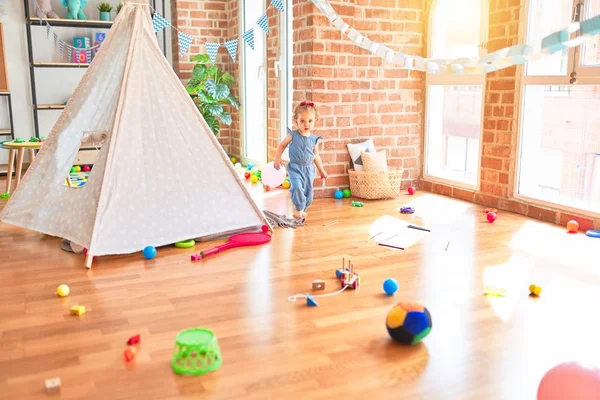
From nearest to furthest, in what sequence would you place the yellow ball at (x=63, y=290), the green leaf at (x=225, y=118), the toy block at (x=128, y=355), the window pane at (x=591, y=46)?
the toy block at (x=128, y=355)
the yellow ball at (x=63, y=290)
the window pane at (x=591, y=46)
the green leaf at (x=225, y=118)

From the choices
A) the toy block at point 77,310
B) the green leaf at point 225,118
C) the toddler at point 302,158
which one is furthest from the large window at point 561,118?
the green leaf at point 225,118

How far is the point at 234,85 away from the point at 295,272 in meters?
4.19

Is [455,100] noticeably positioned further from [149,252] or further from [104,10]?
[104,10]

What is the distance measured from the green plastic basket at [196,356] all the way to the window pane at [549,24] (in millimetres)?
3129

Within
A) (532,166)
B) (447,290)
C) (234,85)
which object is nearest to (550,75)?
(532,166)

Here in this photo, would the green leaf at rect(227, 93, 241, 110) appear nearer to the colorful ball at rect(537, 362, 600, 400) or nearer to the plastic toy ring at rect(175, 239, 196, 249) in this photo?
the plastic toy ring at rect(175, 239, 196, 249)

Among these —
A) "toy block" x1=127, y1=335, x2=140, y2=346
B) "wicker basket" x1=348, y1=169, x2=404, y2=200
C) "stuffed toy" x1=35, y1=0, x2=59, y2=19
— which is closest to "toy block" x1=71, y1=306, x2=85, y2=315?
"toy block" x1=127, y1=335, x2=140, y2=346

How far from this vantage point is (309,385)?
1.85 m

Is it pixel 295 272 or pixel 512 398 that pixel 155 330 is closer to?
pixel 295 272

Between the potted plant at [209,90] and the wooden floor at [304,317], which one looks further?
the potted plant at [209,90]

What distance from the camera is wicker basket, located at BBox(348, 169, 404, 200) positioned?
4836 millimetres

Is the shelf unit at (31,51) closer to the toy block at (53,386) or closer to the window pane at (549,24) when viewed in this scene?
the window pane at (549,24)

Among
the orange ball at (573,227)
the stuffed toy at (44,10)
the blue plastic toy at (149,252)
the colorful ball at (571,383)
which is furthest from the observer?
the stuffed toy at (44,10)

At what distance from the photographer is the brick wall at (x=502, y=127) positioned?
4.23 metres
